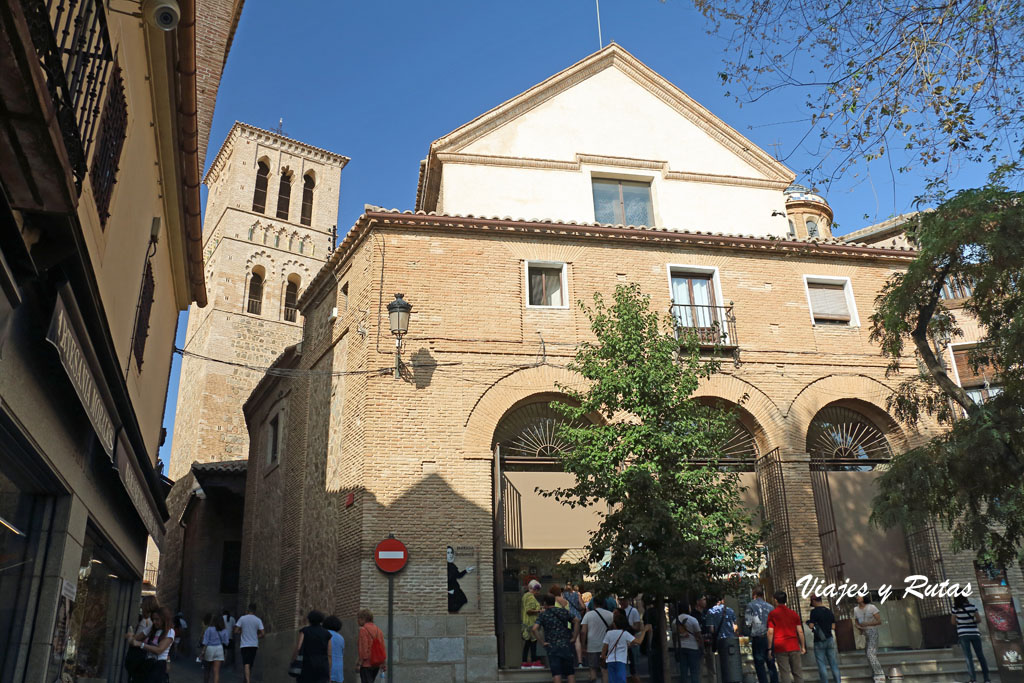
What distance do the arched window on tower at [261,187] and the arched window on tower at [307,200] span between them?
1.92 metres

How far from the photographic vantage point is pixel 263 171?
4338 cm

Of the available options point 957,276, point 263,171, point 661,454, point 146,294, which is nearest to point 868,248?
point 957,276

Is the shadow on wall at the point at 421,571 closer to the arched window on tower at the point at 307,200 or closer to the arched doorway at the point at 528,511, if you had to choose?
the arched doorway at the point at 528,511

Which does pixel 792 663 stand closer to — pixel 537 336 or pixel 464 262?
pixel 537 336

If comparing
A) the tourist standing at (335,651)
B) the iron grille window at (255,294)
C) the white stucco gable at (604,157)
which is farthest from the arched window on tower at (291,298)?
the tourist standing at (335,651)

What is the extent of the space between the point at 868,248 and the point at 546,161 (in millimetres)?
7017

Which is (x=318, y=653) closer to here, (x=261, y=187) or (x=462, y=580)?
(x=462, y=580)

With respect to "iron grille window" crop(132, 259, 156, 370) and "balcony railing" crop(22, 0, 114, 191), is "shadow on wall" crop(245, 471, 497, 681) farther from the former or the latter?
"balcony railing" crop(22, 0, 114, 191)

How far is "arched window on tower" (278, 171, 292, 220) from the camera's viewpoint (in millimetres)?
42844

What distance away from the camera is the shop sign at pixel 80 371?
17.6 feet

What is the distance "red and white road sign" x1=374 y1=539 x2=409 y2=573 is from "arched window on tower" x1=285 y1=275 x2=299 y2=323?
90.2 ft

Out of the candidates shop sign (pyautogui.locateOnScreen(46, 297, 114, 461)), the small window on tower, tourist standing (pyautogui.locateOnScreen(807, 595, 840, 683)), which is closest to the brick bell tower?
the small window on tower

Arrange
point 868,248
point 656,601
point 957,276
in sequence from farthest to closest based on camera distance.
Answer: point 868,248 → point 957,276 → point 656,601

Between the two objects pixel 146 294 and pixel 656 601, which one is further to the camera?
pixel 656 601
